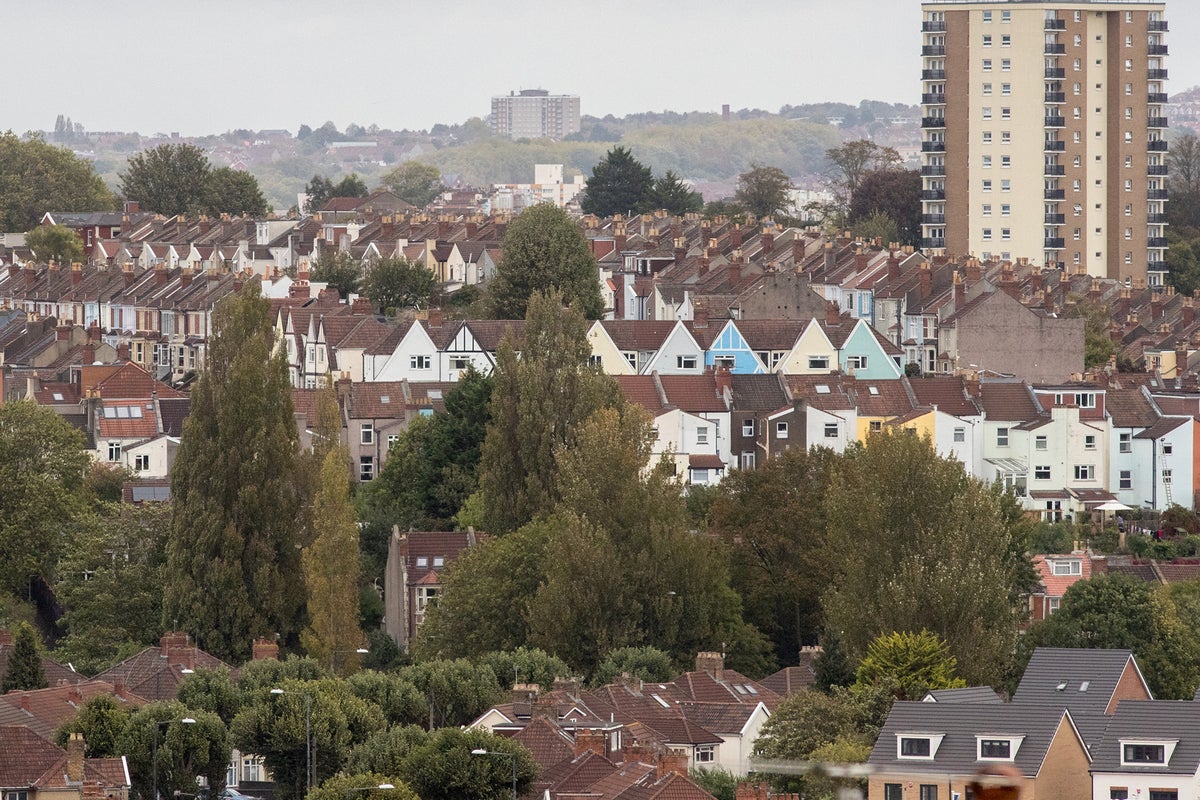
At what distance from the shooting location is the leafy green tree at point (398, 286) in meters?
102

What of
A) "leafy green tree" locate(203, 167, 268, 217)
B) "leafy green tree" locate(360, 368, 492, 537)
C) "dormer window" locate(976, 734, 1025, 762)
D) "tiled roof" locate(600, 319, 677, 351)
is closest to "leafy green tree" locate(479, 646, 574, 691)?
"dormer window" locate(976, 734, 1025, 762)

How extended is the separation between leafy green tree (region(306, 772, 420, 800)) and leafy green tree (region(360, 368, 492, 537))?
26.7 meters

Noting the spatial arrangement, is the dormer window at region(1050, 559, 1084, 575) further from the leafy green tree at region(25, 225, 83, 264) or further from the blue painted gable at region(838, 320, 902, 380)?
the leafy green tree at region(25, 225, 83, 264)

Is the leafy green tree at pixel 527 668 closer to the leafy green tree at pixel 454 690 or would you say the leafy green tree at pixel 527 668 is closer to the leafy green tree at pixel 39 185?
the leafy green tree at pixel 454 690

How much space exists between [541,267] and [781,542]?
1118 inches

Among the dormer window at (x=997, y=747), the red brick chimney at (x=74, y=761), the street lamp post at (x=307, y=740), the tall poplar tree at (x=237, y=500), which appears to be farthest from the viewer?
the tall poplar tree at (x=237, y=500)

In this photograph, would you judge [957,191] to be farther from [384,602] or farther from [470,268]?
[384,602]

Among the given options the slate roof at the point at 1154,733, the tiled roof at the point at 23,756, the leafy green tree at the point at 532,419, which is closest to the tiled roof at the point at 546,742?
the tiled roof at the point at 23,756

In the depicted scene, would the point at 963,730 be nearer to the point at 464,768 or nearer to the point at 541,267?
the point at 464,768

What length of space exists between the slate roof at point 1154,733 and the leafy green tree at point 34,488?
3216 cm

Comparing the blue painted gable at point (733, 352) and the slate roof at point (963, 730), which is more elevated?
the blue painted gable at point (733, 352)

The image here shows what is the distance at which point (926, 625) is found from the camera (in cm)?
5741

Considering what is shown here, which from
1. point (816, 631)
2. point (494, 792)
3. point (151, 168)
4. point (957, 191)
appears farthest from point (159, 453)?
point (151, 168)

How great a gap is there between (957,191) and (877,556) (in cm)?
7623
